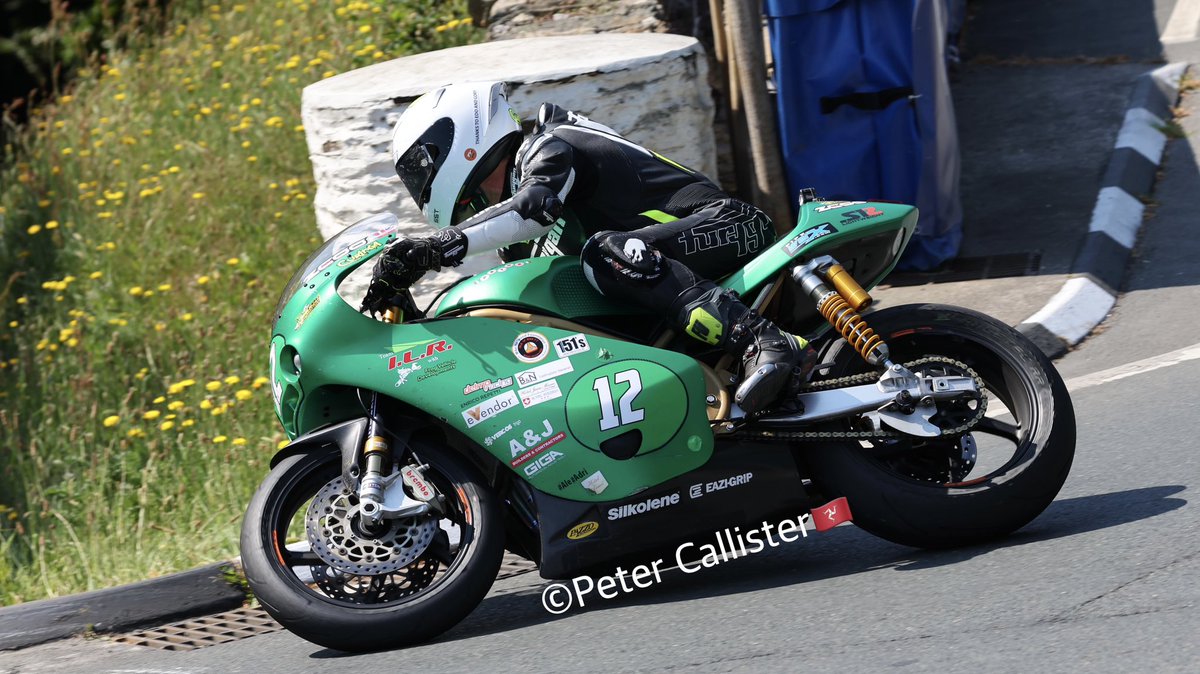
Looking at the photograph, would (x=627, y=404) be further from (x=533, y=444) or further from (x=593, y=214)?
(x=593, y=214)

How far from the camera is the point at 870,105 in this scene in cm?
761

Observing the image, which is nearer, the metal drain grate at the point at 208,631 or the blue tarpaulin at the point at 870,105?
the metal drain grate at the point at 208,631

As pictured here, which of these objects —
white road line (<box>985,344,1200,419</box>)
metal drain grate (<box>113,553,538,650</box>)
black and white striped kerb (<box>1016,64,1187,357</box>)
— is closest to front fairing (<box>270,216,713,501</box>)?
metal drain grate (<box>113,553,538,650</box>)

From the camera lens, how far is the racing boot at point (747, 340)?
4.23 m

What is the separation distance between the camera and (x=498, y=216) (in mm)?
4270

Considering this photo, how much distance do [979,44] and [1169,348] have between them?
20.3ft

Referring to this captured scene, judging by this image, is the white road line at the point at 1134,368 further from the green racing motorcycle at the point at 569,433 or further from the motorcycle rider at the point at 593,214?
the motorcycle rider at the point at 593,214

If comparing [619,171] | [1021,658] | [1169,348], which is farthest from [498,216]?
[1169,348]

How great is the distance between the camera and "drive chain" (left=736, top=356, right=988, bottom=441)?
4.34 meters

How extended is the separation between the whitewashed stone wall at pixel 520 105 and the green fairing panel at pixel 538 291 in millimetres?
2335

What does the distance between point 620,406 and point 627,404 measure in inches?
0.9

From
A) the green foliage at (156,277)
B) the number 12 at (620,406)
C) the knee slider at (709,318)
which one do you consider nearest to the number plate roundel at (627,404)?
the number 12 at (620,406)

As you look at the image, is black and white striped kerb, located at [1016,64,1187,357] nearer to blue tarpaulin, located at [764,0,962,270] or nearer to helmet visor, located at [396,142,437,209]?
blue tarpaulin, located at [764,0,962,270]

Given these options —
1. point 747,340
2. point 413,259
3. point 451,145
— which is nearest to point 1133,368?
point 747,340
